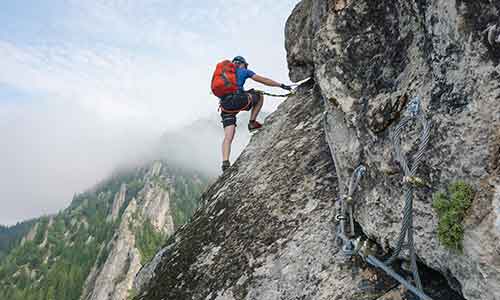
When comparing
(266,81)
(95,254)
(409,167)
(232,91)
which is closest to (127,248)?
(95,254)

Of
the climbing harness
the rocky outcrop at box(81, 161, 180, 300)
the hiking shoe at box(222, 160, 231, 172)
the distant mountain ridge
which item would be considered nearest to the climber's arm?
the hiking shoe at box(222, 160, 231, 172)

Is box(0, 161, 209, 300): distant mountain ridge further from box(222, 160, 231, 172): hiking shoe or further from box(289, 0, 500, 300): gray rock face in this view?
box(289, 0, 500, 300): gray rock face

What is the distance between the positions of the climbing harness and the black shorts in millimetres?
6532

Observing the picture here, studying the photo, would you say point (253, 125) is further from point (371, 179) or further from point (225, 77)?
point (371, 179)

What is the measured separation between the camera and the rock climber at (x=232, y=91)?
10734 millimetres

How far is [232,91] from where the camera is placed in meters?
11.0

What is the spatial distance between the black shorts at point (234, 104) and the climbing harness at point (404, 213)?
6532mm

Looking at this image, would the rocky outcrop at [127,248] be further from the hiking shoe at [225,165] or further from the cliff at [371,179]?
the cliff at [371,179]

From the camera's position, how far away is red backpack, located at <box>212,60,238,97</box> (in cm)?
1073

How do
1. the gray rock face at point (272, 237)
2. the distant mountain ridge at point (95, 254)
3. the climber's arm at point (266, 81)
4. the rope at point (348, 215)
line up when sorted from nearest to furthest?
the rope at point (348, 215), the gray rock face at point (272, 237), the climber's arm at point (266, 81), the distant mountain ridge at point (95, 254)

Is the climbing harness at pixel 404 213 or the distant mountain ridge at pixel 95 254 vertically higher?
the climbing harness at pixel 404 213

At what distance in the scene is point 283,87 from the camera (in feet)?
34.6

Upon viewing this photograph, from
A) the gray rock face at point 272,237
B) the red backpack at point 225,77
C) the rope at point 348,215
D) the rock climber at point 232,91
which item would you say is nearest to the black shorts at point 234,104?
the rock climber at point 232,91

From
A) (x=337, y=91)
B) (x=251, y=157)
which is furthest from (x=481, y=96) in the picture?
(x=251, y=157)
